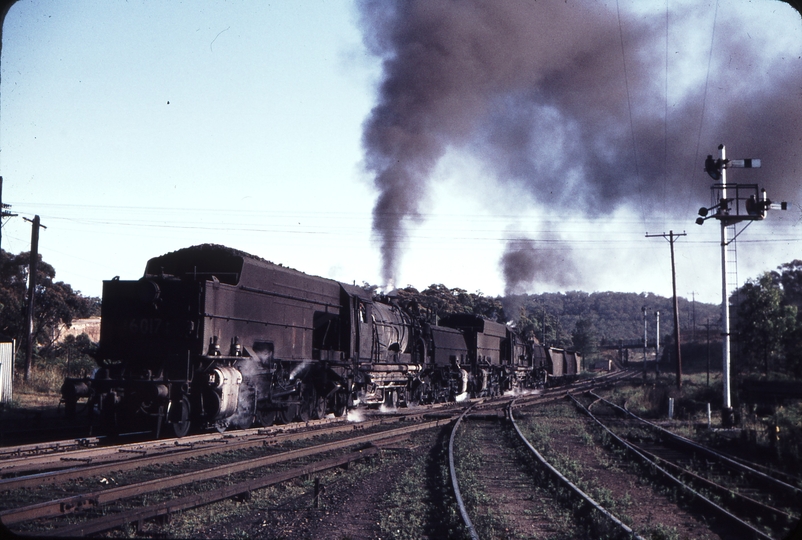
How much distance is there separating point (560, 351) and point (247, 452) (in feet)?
158

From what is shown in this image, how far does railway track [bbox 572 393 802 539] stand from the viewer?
336 inches

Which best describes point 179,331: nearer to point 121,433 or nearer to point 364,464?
point 121,433

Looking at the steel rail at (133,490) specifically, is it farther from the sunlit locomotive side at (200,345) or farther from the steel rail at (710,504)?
the steel rail at (710,504)

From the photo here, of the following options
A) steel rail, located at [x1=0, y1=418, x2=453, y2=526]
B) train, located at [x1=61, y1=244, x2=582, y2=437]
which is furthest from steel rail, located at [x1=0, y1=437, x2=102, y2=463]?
steel rail, located at [x1=0, y1=418, x2=453, y2=526]

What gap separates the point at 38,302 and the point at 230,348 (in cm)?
2704

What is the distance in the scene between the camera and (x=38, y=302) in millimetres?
35406

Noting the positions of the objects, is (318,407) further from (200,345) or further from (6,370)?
(6,370)

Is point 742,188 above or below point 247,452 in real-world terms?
above

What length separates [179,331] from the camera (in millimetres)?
13172

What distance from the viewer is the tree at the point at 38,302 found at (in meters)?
34.3

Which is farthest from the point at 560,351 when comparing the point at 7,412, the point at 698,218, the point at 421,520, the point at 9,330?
the point at 421,520

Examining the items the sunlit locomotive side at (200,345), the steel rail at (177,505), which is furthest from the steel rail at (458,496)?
the sunlit locomotive side at (200,345)

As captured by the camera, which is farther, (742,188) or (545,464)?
(742,188)

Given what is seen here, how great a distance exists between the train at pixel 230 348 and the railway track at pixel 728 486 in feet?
26.3
